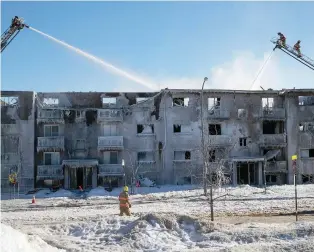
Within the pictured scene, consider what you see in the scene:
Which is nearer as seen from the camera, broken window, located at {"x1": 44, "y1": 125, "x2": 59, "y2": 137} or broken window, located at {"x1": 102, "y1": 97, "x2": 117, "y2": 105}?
broken window, located at {"x1": 44, "y1": 125, "x2": 59, "y2": 137}

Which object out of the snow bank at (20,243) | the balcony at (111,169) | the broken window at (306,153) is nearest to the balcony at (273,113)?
the broken window at (306,153)

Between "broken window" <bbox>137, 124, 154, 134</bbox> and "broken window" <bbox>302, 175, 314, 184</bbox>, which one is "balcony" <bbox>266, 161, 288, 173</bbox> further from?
"broken window" <bbox>137, 124, 154, 134</bbox>

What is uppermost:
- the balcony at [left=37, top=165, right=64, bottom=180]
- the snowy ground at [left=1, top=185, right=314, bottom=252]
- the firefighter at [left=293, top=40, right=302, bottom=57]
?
the firefighter at [left=293, top=40, right=302, bottom=57]

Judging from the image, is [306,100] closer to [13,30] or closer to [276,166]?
[276,166]

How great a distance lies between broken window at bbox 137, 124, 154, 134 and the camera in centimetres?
4797

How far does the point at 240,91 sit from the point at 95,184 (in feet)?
61.5

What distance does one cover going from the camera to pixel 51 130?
1874 inches

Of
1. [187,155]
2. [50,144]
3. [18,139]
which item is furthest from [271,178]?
[18,139]

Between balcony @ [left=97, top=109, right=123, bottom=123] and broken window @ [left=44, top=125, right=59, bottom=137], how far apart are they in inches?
186

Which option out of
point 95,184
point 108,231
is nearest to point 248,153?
point 95,184

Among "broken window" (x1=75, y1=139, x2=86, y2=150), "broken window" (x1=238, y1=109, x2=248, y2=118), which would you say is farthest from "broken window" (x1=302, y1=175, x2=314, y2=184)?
"broken window" (x1=75, y1=139, x2=86, y2=150)

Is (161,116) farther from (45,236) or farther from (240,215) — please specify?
(45,236)

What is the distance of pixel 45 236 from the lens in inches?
773

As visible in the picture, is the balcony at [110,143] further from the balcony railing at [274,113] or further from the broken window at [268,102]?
the broken window at [268,102]
